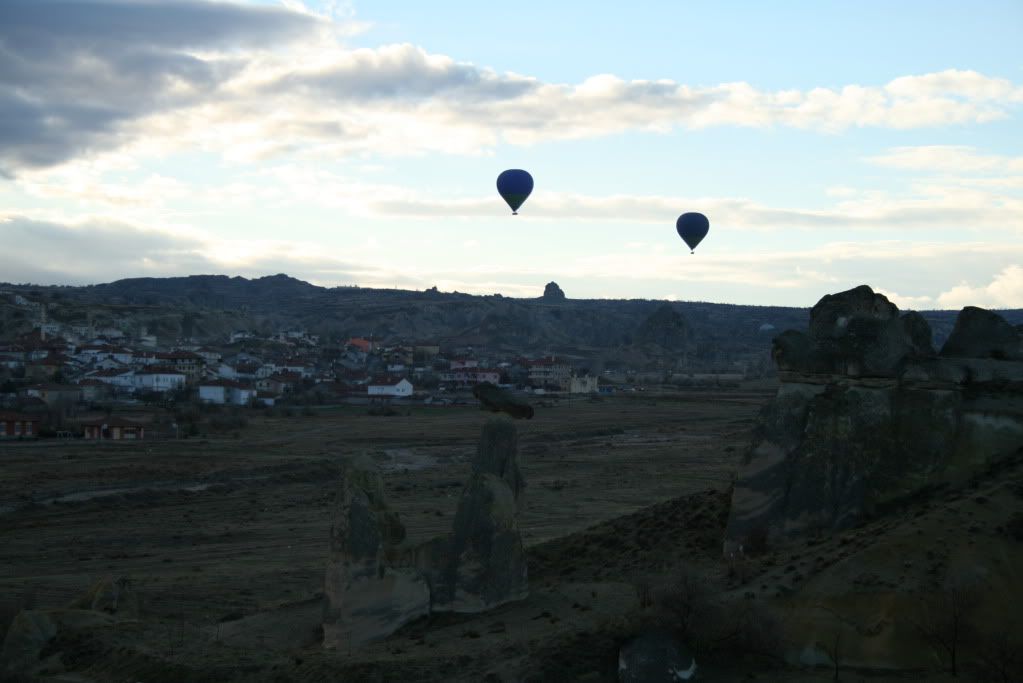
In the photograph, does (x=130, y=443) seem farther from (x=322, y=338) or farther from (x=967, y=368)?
(x=322, y=338)

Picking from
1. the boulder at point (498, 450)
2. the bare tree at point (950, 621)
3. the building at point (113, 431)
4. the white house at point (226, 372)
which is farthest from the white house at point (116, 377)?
the bare tree at point (950, 621)

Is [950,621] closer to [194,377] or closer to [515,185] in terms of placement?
[515,185]

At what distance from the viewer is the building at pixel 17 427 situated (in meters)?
64.0

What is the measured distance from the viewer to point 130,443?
201 ft

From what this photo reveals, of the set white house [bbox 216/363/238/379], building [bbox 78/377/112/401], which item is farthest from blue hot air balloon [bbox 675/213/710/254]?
white house [bbox 216/363/238/379]

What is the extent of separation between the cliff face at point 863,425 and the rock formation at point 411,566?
3.45 metres

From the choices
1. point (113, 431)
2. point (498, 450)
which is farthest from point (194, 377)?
point (498, 450)

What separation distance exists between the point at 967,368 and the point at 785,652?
233 inches

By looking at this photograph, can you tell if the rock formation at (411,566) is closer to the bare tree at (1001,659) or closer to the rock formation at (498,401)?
the rock formation at (498,401)

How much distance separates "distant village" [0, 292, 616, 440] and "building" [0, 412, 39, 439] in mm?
52

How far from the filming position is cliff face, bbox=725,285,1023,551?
17.9 m

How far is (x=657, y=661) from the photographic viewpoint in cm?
1516

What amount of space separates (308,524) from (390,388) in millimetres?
62126

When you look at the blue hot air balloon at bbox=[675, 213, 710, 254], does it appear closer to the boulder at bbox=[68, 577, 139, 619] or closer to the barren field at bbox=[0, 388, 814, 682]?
the barren field at bbox=[0, 388, 814, 682]
